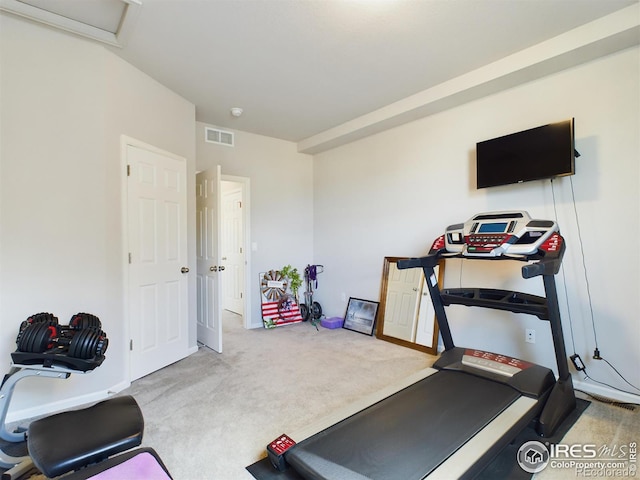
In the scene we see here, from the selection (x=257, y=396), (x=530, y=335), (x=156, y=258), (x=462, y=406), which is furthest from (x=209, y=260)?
(x=530, y=335)

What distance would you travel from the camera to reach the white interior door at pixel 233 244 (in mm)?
5168

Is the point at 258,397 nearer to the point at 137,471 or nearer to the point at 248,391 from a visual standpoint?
the point at 248,391

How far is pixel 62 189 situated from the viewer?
247 cm

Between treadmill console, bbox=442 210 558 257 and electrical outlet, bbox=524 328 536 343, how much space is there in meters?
1.22

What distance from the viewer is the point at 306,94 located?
3510 mm

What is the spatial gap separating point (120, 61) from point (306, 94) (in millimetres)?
1734

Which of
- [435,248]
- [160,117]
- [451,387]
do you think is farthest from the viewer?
[160,117]

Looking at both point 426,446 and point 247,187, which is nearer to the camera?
point 426,446

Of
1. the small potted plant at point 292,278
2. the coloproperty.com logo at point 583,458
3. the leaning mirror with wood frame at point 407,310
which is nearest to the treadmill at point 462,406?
the coloproperty.com logo at point 583,458

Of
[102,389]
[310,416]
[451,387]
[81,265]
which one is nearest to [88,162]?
[81,265]

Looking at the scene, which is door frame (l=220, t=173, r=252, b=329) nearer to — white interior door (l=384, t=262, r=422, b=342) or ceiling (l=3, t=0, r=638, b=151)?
ceiling (l=3, t=0, r=638, b=151)

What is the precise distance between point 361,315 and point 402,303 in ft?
2.35

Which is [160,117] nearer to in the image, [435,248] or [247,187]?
[247,187]

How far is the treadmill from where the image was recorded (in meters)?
1.55
